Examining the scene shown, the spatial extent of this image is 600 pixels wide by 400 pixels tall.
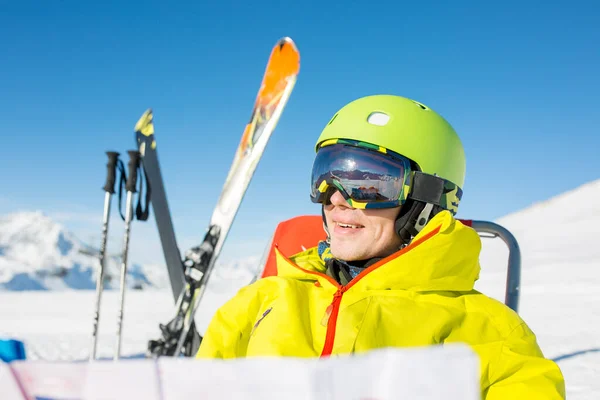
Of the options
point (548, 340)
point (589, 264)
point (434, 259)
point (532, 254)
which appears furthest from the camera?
point (532, 254)

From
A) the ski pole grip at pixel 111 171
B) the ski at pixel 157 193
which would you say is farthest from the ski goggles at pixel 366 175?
the ski at pixel 157 193

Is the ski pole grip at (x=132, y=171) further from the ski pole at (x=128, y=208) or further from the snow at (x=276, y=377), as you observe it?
the snow at (x=276, y=377)

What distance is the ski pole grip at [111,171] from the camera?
4418mm

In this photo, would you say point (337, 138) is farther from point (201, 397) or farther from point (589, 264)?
point (589, 264)

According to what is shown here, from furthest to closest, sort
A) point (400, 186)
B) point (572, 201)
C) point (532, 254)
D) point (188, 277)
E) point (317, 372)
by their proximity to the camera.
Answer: point (572, 201) → point (532, 254) → point (188, 277) → point (400, 186) → point (317, 372)

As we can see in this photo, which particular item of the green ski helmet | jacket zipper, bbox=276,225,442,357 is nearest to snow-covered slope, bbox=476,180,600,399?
the green ski helmet

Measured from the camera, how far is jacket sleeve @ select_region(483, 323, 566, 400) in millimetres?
1352

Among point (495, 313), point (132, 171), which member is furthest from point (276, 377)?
point (132, 171)

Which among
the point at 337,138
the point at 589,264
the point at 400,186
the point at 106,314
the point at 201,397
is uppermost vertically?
the point at 337,138

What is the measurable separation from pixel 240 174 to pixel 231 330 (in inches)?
169

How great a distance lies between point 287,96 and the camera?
6.09 metres

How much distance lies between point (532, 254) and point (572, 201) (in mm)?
12951

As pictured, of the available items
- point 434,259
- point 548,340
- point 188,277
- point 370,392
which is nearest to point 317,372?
point 370,392

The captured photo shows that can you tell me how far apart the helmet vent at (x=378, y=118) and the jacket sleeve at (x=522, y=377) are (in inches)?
39.5
